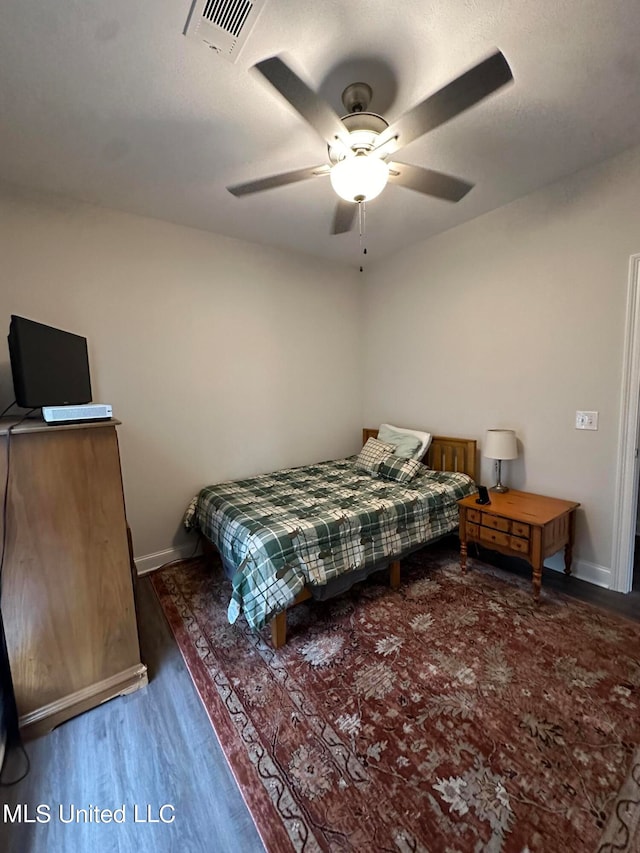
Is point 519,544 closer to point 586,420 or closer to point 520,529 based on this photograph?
point 520,529

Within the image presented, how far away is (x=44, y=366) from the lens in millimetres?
1718

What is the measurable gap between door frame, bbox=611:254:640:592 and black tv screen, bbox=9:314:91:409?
327 centimetres

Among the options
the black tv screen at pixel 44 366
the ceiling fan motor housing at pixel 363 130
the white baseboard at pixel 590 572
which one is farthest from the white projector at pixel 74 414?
the white baseboard at pixel 590 572

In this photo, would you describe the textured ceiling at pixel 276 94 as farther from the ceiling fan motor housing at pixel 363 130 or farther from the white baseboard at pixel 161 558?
the white baseboard at pixel 161 558

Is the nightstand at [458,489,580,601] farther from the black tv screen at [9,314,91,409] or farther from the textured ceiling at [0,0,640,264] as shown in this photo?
the black tv screen at [9,314,91,409]

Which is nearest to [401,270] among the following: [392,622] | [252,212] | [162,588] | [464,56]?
[252,212]

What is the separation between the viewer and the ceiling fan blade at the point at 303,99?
1098mm

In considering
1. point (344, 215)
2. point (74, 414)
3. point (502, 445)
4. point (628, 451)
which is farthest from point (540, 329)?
point (74, 414)

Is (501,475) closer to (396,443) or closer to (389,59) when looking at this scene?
(396,443)

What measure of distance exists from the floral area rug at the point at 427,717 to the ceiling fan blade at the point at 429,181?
2341 millimetres

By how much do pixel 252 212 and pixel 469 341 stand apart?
201cm

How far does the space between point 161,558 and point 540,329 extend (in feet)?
11.1

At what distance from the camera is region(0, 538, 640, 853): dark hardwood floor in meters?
1.11

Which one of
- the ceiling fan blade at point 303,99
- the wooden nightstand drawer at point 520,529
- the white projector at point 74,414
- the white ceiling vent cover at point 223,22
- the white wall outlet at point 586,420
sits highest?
the white ceiling vent cover at point 223,22
